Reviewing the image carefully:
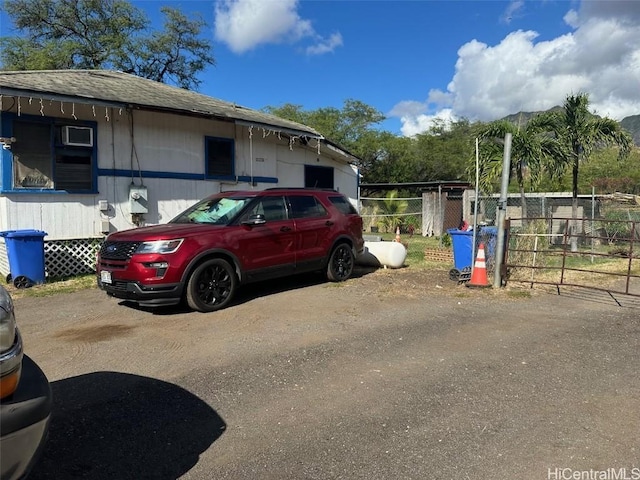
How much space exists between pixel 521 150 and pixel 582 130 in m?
2.09

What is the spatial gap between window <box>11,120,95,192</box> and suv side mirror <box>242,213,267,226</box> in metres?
4.73

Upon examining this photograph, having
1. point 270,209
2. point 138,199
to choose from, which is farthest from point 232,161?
point 270,209

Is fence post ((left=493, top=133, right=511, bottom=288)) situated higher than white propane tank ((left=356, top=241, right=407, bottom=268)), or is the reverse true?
fence post ((left=493, top=133, right=511, bottom=288))

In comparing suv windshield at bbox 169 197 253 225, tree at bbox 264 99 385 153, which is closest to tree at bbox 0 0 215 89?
tree at bbox 264 99 385 153

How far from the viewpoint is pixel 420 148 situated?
35.3 m

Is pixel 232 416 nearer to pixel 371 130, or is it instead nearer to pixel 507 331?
pixel 507 331

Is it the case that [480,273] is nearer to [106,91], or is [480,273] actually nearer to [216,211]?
[216,211]

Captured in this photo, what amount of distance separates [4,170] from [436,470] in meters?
9.47

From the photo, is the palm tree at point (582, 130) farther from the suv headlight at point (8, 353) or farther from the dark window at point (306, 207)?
the suv headlight at point (8, 353)

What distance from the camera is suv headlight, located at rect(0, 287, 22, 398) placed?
2232 millimetres

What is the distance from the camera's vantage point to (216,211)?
7.57 metres

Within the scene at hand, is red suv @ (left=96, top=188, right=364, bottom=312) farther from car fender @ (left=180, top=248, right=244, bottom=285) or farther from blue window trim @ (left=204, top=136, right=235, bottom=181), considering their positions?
blue window trim @ (left=204, top=136, right=235, bottom=181)

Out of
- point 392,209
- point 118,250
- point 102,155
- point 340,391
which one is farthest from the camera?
point 392,209

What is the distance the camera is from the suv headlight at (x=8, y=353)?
2.23 m
